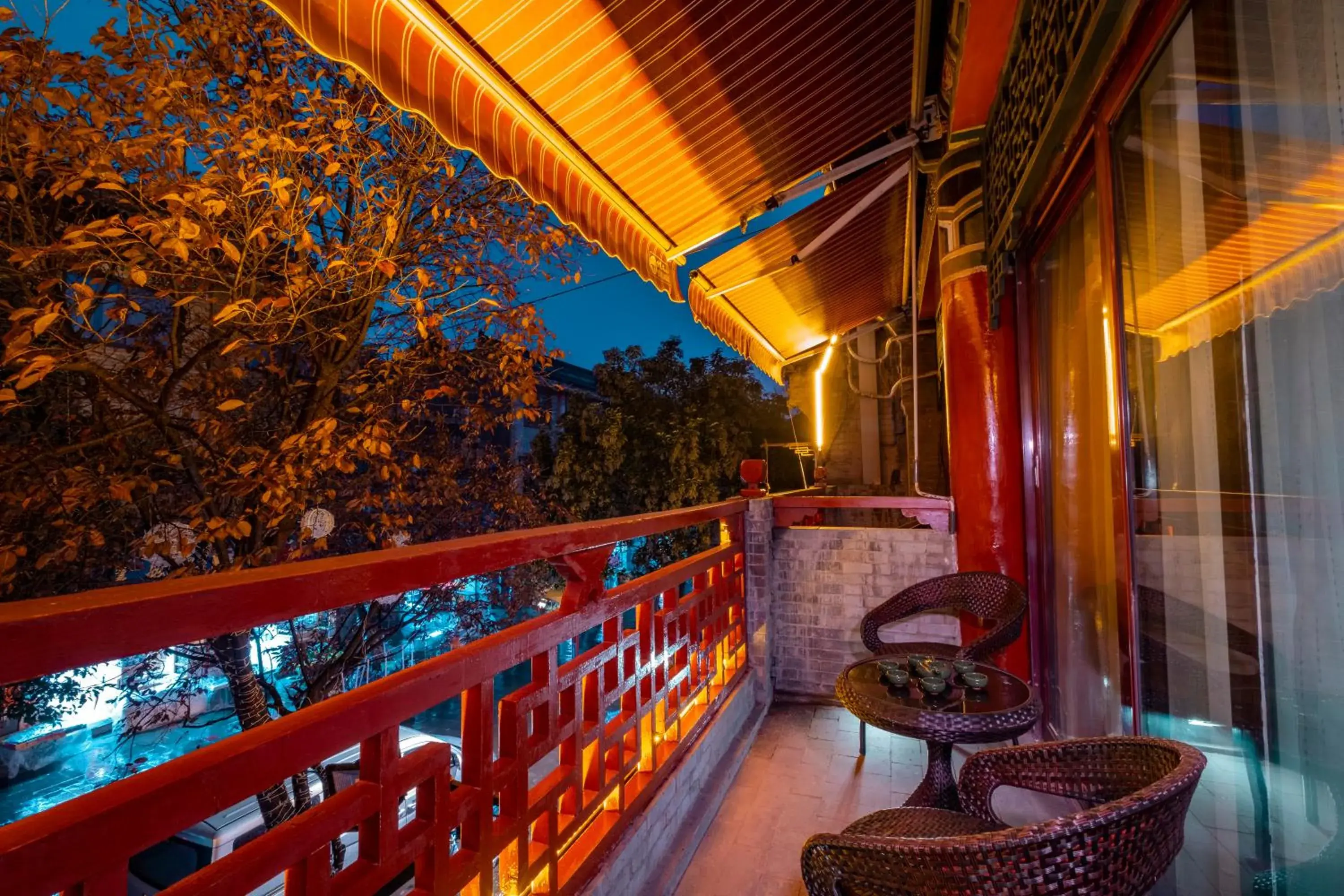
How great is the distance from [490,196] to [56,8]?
3.24m

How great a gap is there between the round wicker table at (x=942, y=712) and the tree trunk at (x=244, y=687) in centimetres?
513

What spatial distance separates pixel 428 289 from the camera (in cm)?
541

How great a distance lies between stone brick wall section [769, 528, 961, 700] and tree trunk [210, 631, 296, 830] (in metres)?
4.43

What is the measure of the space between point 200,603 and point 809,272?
4990mm

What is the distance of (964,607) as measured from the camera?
325 centimetres

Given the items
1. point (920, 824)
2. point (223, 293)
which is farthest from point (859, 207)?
point (223, 293)

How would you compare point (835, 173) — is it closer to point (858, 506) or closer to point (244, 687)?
point (858, 506)

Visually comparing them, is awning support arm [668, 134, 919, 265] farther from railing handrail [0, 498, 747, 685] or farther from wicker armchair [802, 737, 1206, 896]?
wicker armchair [802, 737, 1206, 896]

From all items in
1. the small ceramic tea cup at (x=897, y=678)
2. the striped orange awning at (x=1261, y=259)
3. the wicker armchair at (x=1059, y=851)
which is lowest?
the small ceramic tea cup at (x=897, y=678)

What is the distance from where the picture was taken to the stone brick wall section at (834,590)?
161 inches

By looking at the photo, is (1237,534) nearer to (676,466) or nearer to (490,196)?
(490,196)

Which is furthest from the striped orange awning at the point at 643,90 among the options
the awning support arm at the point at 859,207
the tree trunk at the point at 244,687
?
the tree trunk at the point at 244,687

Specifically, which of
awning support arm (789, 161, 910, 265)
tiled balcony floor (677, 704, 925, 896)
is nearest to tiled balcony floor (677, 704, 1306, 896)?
tiled balcony floor (677, 704, 925, 896)

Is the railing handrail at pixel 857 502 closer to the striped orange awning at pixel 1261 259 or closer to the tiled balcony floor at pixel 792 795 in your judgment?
the tiled balcony floor at pixel 792 795
